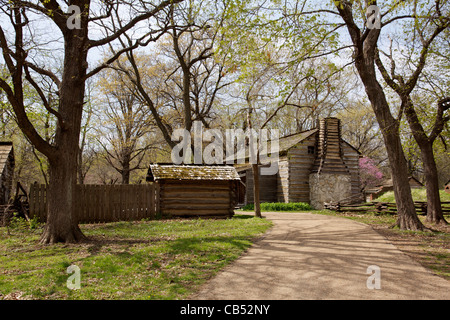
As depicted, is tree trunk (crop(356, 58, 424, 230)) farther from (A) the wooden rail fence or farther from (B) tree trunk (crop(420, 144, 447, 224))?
(A) the wooden rail fence

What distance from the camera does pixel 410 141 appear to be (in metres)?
15.7

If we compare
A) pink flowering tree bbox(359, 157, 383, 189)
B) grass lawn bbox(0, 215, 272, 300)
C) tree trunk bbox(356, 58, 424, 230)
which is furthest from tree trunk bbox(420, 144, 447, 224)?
pink flowering tree bbox(359, 157, 383, 189)

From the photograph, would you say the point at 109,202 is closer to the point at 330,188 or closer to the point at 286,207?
the point at 286,207

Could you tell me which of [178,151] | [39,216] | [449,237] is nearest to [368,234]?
[449,237]

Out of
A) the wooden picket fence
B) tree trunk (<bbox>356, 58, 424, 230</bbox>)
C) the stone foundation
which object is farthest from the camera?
the stone foundation

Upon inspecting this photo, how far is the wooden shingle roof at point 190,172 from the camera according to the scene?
17.4 meters

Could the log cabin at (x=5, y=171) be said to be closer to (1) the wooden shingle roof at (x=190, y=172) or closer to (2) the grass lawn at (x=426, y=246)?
(1) the wooden shingle roof at (x=190, y=172)

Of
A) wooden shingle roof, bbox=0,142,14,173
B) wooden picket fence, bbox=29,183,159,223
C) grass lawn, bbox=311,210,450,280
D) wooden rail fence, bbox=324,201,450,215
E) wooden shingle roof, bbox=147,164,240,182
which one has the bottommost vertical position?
grass lawn, bbox=311,210,450,280

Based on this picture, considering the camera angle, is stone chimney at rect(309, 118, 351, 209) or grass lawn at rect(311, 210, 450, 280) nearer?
grass lawn at rect(311, 210, 450, 280)

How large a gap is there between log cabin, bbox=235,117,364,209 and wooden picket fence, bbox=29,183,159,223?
1196 centimetres

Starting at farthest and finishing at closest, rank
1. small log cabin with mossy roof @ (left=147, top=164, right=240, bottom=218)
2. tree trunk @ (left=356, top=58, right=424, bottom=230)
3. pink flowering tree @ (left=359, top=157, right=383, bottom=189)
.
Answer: pink flowering tree @ (left=359, top=157, right=383, bottom=189) → small log cabin with mossy roof @ (left=147, top=164, right=240, bottom=218) → tree trunk @ (left=356, top=58, right=424, bottom=230)

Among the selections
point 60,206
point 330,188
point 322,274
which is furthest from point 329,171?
point 60,206

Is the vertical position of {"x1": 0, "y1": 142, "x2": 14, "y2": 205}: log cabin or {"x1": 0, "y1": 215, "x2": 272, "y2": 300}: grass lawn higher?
{"x1": 0, "y1": 142, "x2": 14, "y2": 205}: log cabin

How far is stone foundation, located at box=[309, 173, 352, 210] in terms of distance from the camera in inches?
1056
